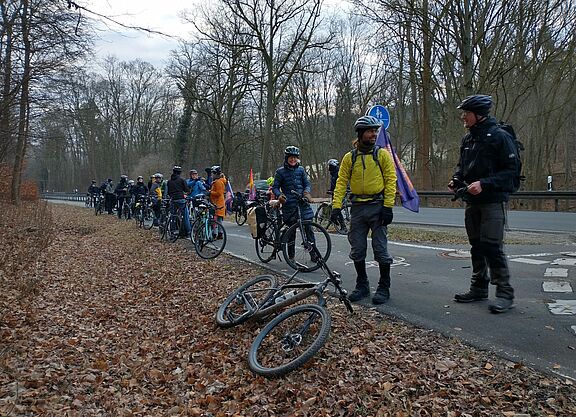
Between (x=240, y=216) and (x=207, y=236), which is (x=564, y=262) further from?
(x=240, y=216)

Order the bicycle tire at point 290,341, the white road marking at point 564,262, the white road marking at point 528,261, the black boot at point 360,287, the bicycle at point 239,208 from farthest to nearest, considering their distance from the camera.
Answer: the bicycle at point 239,208 < the white road marking at point 528,261 < the white road marking at point 564,262 < the black boot at point 360,287 < the bicycle tire at point 290,341

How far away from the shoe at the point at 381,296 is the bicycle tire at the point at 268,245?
3.25 m

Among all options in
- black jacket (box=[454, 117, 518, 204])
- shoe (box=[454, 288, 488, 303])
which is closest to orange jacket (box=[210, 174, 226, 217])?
shoe (box=[454, 288, 488, 303])

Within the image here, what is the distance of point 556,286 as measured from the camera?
6293mm

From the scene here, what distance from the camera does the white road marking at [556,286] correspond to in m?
Answer: 6.11

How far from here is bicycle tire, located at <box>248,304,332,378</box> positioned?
4172 millimetres

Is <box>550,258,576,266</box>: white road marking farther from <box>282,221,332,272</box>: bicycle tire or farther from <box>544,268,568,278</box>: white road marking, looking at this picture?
<box>282,221,332,272</box>: bicycle tire

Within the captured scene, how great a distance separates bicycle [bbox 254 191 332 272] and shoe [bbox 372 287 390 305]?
1.63 m

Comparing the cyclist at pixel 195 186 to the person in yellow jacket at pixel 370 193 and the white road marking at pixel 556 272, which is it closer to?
the person in yellow jacket at pixel 370 193

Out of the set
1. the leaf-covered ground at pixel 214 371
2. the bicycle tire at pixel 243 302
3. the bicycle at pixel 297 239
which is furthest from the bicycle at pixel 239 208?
the bicycle tire at pixel 243 302

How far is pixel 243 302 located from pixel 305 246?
2.18 meters

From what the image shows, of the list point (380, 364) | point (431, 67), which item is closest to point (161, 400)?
point (380, 364)

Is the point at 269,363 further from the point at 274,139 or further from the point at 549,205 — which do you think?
the point at 274,139

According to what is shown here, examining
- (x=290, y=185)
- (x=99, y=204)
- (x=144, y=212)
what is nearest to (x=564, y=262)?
(x=290, y=185)
